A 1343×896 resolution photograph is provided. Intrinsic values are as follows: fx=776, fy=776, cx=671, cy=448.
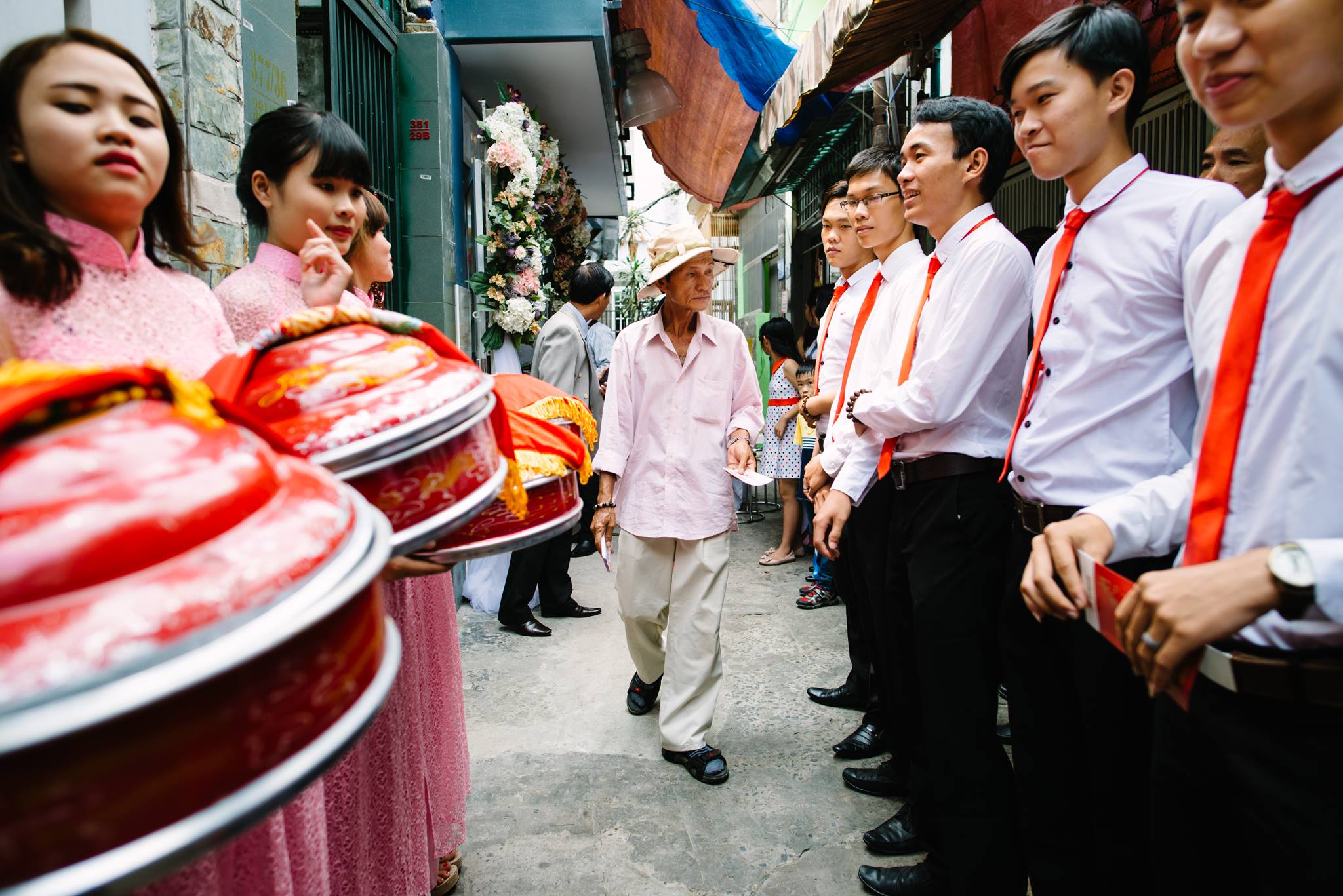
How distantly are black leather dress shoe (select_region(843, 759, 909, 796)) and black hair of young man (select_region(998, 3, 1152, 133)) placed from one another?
2.30 meters

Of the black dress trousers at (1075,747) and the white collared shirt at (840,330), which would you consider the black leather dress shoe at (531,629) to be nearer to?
the white collared shirt at (840,330)

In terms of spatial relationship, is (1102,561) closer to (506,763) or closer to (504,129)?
(506,763)

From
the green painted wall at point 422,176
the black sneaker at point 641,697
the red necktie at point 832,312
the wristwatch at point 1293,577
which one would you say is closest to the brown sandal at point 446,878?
the black sneaker at point 641,697

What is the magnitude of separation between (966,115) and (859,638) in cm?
231

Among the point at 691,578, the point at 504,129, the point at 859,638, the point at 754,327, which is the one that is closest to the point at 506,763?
the point at 691,578

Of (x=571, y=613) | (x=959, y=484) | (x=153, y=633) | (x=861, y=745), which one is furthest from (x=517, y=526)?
(x=571, y=613)

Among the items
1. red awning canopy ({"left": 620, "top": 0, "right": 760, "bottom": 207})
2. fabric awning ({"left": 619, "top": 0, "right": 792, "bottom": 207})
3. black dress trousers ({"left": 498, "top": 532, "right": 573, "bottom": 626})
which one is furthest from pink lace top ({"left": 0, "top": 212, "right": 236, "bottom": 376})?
red awning canopy ({"left": 620, "top": 0, "right": 760, "bottom": 207})

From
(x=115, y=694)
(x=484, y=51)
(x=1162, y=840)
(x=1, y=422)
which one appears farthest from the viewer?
(x=484, y=51)

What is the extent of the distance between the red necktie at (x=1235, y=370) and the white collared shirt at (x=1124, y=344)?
46cm

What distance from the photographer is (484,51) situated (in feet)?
18.1

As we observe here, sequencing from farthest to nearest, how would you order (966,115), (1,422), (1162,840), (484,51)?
(484,51)
(966,115)
(1162,840)
(1,422)

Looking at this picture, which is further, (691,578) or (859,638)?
(859,638)

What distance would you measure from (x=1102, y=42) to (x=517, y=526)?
1.69m

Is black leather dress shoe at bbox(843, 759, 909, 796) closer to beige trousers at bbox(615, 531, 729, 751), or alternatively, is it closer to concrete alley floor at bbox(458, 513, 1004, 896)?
concrete alley floor at bbox(458, 513, 1004, 896)
